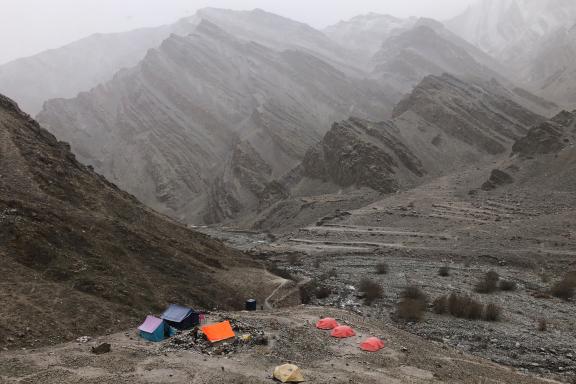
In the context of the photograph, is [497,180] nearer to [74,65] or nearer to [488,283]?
[488,283]

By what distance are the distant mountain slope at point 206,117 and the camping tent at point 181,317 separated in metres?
60.4

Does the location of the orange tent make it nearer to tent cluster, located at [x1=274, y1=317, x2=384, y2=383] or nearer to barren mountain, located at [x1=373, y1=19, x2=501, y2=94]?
tent cluster, located at [x1=274, y1=317, x2=384, y2=383]

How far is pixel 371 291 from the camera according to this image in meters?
28.4

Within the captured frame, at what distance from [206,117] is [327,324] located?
95.7 metres

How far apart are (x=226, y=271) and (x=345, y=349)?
11.2m

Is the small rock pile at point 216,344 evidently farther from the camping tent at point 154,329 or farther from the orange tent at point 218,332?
the camping tent at point 154,329

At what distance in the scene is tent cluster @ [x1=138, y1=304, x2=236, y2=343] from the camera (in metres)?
16.8

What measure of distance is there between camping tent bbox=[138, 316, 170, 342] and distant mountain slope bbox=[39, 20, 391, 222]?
61.5m

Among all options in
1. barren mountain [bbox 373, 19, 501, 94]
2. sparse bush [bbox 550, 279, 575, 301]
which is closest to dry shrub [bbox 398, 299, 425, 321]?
sparse bush [bbox 550, 279, 575, 301]

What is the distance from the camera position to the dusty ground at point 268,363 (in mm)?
13500

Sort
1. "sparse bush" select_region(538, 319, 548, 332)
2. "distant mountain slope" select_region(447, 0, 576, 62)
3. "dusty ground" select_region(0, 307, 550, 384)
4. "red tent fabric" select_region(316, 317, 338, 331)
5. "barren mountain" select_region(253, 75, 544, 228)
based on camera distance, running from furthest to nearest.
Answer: "distant mountain slope" select_region(447, 0, 576, 62)
"barren mountain" select_region(253, 75, 544, 228)
"sparse bush" select_region(538, 319, 548, 332)
"red tent fabric" select_region(316, 317, 338, 331)
"dusty ground" select_region(0, 307, 550, 384)

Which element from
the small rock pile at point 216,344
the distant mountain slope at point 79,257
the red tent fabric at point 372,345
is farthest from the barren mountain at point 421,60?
the small rock pile at point 216,344

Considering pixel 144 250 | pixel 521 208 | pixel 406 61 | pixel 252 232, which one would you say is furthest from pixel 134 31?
pixel 144 250

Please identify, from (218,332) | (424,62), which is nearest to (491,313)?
(218,332)
